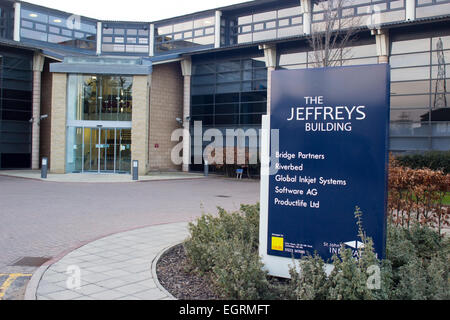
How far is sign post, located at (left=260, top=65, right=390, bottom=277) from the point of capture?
4.80m

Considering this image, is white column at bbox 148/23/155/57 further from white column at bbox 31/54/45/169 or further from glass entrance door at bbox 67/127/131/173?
glass entrance door at bbox 67/127/131/173

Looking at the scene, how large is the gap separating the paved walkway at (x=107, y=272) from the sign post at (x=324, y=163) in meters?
1.70

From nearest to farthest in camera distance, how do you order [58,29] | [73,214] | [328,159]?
[328,159]
[73,214]
[58,29]

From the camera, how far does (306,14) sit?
91.0 ft

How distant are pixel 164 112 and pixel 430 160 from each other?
19181mm

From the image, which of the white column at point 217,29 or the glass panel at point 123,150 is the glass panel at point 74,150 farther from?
the white column at point 217,29

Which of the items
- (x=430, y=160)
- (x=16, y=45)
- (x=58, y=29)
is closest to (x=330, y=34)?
(x=430, y=160)

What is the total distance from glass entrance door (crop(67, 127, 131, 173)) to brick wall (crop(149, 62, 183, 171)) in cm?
243

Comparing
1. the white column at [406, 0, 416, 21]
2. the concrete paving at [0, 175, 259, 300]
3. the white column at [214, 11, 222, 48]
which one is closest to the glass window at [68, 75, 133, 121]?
the white column at [214, 11, 222, 48]

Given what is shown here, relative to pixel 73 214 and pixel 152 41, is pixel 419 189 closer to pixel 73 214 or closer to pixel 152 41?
pixel 73 214

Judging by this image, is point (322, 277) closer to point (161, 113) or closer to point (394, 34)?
point (394, 34)

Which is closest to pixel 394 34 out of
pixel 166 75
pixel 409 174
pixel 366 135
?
pixel 166 75

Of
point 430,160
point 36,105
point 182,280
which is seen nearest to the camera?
point 182,280

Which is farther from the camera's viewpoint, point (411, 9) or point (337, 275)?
point (411, 9)
